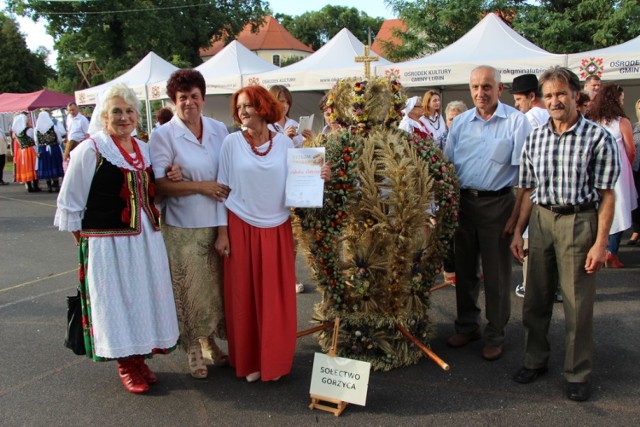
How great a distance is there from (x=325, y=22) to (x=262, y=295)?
8655cm

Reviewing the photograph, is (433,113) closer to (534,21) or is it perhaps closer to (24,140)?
(24,140)

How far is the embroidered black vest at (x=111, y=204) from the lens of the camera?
3168mm

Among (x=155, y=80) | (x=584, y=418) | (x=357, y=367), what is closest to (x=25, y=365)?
(x=357, y=367)

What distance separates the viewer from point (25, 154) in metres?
13.9

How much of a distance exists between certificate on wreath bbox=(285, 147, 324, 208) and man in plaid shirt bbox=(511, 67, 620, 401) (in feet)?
4.24

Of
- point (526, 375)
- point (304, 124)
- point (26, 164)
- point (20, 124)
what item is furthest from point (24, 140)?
point (526, 375)

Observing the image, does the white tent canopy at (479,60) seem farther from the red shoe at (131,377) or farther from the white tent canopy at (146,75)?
the white tent canopy at (146,75)

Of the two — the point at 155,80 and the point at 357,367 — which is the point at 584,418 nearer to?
the point at 357,367

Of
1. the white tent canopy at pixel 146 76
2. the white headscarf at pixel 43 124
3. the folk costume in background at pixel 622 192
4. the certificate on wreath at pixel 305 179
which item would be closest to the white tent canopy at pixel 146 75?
the white tent canopy at pixel 146 76

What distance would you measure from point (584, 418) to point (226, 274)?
7.47 ft

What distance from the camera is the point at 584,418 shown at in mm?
2996

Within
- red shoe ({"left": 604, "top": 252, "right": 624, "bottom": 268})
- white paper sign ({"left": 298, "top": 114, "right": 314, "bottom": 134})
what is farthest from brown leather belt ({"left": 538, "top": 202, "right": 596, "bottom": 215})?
red shoe ({"left": 604, "top": 252, "right": 624, "bottom": 268})

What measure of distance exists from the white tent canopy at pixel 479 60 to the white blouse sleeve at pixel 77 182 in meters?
7.14

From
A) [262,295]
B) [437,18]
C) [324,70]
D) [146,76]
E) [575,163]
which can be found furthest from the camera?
[437,18]
